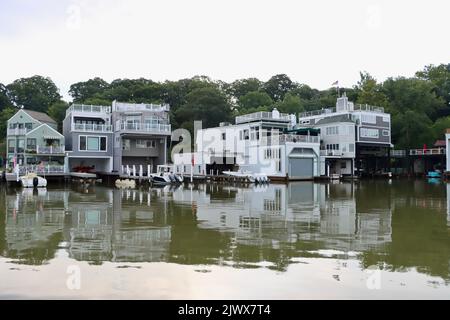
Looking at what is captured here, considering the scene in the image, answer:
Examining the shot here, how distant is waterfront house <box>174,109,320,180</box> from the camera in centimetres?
4547

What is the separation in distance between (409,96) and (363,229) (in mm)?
57898

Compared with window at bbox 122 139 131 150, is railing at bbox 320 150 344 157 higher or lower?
lower

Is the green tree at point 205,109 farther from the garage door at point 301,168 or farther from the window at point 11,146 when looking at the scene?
the window at point 11,146

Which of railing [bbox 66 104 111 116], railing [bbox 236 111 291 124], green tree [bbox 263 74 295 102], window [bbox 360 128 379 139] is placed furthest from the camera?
green tree [bbox 263 74 295 102]

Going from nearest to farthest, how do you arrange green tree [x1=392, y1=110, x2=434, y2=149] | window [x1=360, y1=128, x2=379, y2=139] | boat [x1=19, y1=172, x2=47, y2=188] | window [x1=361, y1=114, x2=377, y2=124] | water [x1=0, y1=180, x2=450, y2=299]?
1. water [x1=0, y1=180, x2=450, y2=299]
2. boat [x1=19, y1=172, x2=47, y2=188]
3. window [x1=360, y1=128, x2=379, y2=139]
4. window [x1=361, y1=114, x2=377, y2=124]
5. green tree [x1=392, y1=110, x2=434, y2=149]

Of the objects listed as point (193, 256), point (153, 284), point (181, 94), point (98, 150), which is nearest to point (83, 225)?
point (193, 256)

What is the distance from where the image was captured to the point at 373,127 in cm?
5512

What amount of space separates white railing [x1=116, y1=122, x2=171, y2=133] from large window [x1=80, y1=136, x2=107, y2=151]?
9.38 ft

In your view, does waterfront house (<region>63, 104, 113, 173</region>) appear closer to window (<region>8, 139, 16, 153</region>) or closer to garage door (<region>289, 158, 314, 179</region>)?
window (<region>8, 139, 16, 153</region>)

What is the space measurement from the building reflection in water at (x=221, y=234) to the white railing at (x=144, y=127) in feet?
86.0

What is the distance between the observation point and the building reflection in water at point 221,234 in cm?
954

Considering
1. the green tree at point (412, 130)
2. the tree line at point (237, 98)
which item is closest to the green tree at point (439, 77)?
the tree line at point (237, 98)

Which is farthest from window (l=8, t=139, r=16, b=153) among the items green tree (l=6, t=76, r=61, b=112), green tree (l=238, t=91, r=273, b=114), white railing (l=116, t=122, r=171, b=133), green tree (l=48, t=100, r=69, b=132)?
green tree (l=238, t=91, r=273, b=114)
